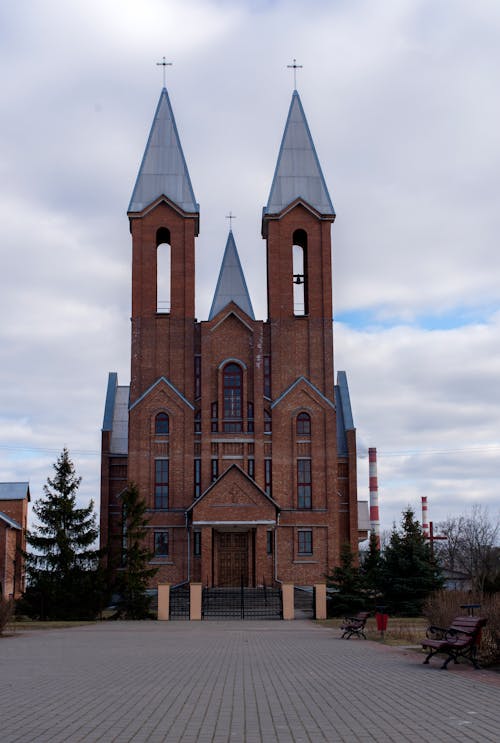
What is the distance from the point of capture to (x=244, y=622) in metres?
→ 30.7

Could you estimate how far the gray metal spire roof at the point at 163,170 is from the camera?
46.0 meters

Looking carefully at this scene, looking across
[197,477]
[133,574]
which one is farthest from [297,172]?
[133,574]

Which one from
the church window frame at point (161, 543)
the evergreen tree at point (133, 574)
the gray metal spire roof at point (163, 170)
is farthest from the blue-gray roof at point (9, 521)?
the gray metal spire roof at point (163, 170)

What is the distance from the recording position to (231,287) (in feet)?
155

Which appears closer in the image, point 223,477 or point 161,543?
point 223,477

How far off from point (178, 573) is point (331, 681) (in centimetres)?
3041

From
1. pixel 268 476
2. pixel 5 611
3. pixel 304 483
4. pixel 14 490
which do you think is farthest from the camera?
pixel 14 490

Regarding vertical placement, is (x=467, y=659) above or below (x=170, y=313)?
below

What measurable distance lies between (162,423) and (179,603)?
33.8ft

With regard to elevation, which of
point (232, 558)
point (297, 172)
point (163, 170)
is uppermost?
point (163, 170)

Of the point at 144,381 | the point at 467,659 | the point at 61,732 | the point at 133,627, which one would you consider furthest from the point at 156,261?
the point at 61,732

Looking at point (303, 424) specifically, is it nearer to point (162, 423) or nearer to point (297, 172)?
point (162, 423)

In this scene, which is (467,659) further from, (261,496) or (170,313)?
(170,313)

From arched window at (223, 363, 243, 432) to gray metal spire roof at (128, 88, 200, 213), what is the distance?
8450 millimetres
